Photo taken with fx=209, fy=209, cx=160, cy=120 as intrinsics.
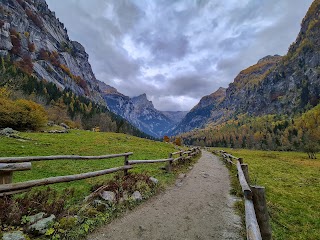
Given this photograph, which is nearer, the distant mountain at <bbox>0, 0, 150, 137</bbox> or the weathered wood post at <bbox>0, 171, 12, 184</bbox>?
the weathered wood post at <bbox>0, 171, 12, 184</bbox>

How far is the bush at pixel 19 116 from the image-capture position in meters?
38.9

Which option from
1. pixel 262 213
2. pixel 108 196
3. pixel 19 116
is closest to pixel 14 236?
pixel 108 196

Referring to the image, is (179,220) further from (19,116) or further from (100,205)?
(19,116)

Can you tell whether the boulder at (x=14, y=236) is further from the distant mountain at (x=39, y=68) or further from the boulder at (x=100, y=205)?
the distant mountain at (x=39, y=68)

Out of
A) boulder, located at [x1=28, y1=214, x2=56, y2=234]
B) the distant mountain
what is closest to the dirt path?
boulder, located at [x1=28, y1=214, x2=56, y2=234]

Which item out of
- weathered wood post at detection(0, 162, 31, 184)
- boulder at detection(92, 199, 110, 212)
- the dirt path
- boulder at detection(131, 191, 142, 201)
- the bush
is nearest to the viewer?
weathered wood post at detection(0, 162, 31, 184)

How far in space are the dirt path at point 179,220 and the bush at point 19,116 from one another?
4023cm

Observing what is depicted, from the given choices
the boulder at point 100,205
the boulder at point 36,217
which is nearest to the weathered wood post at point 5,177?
the boulder at point 36,217

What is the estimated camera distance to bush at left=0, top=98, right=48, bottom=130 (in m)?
38.9

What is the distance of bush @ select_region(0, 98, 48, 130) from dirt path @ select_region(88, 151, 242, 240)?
4023 cm

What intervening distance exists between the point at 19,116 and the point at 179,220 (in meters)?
43.9

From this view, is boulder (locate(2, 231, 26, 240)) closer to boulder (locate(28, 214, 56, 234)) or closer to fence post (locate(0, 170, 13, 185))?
boulder (locate(28, 214, 56, 234))

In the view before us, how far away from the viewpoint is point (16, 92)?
6850 cm

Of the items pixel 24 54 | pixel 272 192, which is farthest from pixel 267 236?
pixel 24 54
